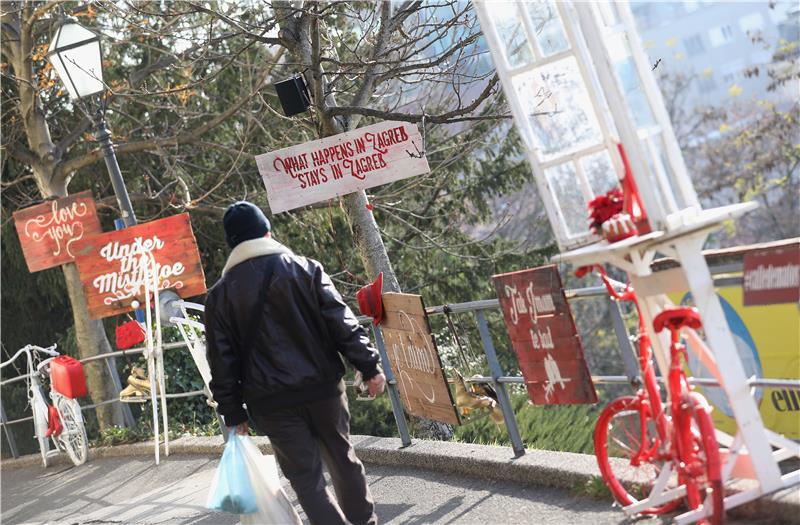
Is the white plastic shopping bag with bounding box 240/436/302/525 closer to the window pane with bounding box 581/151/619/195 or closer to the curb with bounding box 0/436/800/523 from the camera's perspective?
the curb with bounding box 0/436/800/523

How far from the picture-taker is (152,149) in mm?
16406

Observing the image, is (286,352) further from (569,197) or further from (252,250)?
(569,197)

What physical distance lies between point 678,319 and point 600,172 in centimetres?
75

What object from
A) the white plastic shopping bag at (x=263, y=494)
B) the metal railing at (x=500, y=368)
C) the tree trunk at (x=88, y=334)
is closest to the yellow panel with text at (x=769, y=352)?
the metal railing at (x=500, y=368)

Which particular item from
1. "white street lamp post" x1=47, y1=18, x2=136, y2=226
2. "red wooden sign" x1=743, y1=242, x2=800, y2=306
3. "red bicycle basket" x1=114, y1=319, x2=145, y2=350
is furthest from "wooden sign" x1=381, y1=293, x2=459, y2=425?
"white street lamp post" x1=47, y1=18, x2=136, y2=226

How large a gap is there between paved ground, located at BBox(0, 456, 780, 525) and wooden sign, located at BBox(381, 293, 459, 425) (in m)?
0.46

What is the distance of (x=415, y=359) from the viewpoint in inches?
313

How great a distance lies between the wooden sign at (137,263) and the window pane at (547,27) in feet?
22.1

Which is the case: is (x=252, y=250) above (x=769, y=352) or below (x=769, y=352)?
above

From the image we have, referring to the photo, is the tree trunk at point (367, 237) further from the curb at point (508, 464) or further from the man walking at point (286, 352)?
the man walking at point (286, 352)

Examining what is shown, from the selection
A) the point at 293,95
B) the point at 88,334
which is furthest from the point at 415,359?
the point at 88,334

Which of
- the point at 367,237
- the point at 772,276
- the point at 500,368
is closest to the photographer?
the point at 772,276

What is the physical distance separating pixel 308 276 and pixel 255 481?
108 cm

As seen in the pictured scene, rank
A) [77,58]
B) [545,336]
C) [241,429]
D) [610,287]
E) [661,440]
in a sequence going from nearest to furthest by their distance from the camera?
[661,440] < [610,287] < [241,429] < [545,336] < [77,58]
